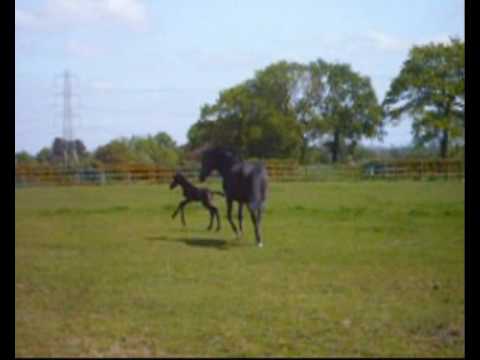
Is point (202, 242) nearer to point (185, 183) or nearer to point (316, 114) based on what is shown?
point (185, 183)

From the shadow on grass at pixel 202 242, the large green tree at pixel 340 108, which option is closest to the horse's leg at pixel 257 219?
the shadow on grass at pixel 202 242

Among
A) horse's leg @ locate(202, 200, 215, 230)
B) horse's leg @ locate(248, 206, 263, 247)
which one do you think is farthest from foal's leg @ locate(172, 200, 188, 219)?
horse's leg @ locate(248, 206, 263, 247)

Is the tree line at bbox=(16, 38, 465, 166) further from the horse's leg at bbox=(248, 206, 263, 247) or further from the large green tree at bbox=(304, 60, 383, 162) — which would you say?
the horse's leg at bbox=(248, 206, 263, 247)

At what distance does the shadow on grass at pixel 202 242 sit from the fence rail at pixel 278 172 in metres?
0.78

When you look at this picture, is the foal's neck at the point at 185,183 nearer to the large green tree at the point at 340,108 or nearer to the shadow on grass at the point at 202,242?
the shadow on grass at the point at 202,242

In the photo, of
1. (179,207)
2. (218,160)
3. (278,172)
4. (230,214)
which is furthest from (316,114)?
(179,207)

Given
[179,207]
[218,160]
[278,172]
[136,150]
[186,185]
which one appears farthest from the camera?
[179,207]

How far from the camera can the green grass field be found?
383cm

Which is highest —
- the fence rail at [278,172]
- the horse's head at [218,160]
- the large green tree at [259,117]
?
the large green tree at [259,117]

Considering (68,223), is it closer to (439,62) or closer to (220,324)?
(220,324)

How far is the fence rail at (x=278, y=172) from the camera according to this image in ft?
18.9

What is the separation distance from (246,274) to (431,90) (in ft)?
9.07

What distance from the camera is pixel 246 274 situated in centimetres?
532
